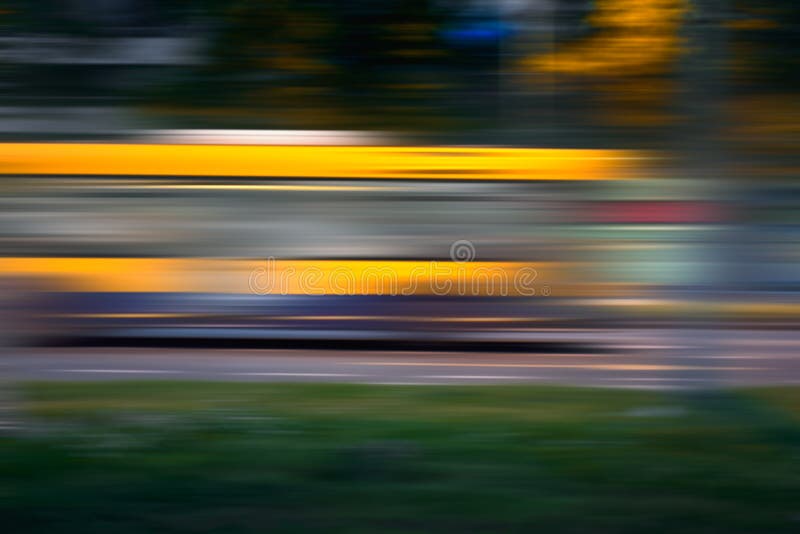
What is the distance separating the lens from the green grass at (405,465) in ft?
13.4

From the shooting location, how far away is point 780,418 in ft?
17.2

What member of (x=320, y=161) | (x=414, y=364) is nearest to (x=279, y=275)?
(x=320, y=161)

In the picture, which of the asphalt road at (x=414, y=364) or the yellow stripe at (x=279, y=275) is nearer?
the asphalt road at (x=414, y=364)

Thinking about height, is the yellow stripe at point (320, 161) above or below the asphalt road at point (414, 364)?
above

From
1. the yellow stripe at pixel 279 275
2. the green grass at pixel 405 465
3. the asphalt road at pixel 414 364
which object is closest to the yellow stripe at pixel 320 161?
the yellow stripe at pixel 279 275

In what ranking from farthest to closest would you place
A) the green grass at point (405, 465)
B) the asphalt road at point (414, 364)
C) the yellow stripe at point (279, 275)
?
the yellow stripe at point (279, 275)
the asphalt road at point (414, 364)
the green grass at point (405, 465)

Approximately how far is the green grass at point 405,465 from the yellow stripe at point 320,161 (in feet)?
5.86

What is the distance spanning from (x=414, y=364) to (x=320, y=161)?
55.0 inches

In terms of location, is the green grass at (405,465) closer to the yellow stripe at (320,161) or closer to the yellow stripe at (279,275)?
the yellow stripe at (279,275)

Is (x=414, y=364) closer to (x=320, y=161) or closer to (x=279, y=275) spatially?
(x=279, y=275)

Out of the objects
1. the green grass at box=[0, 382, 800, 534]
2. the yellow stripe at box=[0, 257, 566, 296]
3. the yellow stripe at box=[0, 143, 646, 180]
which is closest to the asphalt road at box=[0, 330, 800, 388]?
the yellow stripe at box=[0, 257, 566, 296]

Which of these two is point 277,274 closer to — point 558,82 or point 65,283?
point 65,283

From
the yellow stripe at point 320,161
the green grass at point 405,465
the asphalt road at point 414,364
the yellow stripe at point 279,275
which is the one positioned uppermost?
the yellow stripe at point 320,161

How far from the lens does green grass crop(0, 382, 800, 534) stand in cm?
408
